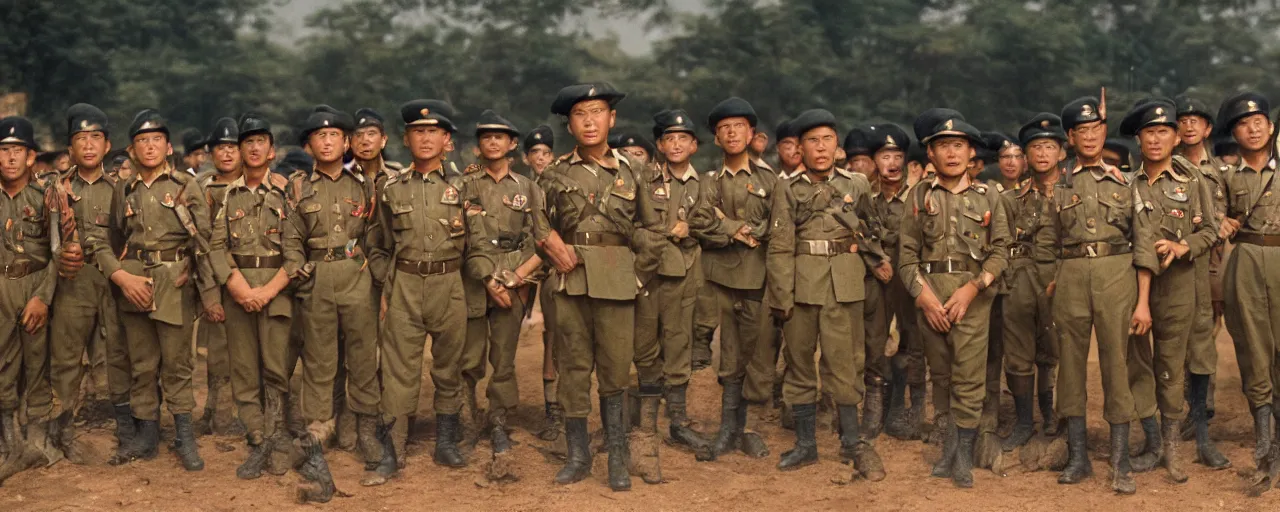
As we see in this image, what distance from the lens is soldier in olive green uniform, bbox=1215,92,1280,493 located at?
739cm

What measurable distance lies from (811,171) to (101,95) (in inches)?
940

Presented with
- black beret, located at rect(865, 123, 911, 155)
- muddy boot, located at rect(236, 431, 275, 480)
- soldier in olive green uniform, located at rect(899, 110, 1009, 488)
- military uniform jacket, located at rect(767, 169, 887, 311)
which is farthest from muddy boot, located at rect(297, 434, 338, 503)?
black beret, located at rect(865, 123, 911, 155)

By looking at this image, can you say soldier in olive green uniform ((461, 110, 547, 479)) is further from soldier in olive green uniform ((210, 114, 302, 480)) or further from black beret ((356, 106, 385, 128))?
soldier in olive green uniform ((210, 114, 302, 480))

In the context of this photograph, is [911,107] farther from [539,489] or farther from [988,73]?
[539,489]

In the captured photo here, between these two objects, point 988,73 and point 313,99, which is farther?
point 313,99

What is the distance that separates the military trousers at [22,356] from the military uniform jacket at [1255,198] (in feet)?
25.1

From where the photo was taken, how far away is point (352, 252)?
766 centimetres

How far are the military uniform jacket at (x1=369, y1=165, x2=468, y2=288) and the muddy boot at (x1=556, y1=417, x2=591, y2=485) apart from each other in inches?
51.0

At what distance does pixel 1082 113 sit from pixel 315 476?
204 inches

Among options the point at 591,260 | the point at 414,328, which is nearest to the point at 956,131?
the point at 591,260

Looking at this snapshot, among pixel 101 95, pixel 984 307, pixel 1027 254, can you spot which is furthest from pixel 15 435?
pixel 101 95

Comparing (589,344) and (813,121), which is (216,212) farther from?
(813,121)

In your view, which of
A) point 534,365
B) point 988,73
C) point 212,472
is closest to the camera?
point 212,472

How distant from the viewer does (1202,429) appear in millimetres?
7879
